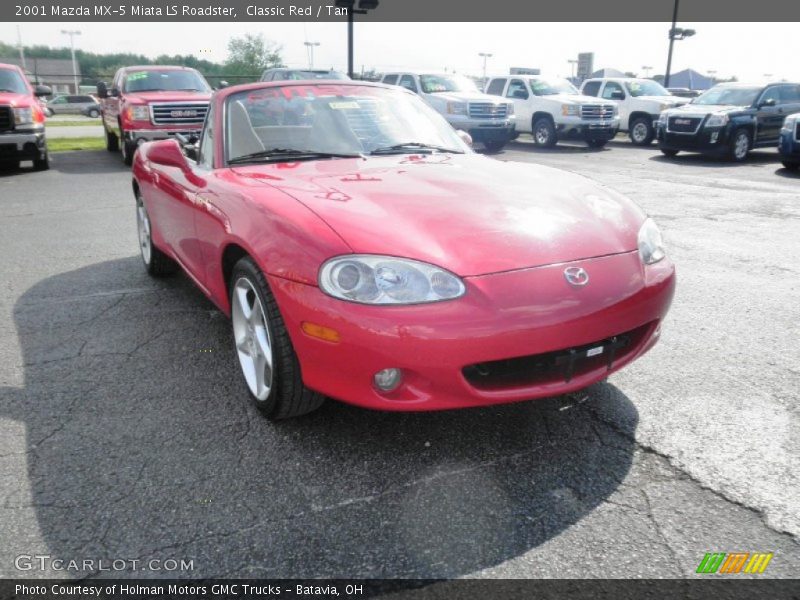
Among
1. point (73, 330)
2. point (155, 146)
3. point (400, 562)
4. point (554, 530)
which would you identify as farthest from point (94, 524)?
point (155, 146)

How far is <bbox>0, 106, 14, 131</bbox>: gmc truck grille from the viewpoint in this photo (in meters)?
11.2

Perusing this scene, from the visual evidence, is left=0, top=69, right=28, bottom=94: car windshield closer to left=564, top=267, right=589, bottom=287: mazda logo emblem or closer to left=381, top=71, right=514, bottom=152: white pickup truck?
left=381, top=71, right=514, bottom=152: white pickup truck

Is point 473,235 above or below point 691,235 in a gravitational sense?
above

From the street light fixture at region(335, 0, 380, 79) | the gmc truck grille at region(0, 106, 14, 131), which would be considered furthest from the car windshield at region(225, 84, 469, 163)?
the street light fixture at region(335, 0, 380, 79)

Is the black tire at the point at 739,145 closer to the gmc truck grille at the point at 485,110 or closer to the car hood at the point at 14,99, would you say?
the gmc truck grille at the point at 485,110

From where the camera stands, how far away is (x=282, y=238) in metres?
2.65

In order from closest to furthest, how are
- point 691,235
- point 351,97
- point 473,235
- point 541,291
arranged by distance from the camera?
point 541,291
point 473,235
point 351,97
point 691,235

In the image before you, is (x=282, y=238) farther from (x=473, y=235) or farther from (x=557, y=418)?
(x=557, y=418)

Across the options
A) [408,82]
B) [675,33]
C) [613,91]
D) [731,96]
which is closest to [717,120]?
[731,96]

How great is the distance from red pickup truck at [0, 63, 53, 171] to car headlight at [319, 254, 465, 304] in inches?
440

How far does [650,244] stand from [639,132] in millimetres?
17864

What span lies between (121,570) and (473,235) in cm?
167

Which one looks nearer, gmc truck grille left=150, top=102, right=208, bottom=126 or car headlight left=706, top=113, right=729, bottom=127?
gmc truck grille left=150, top=102, right=208, bottom=126

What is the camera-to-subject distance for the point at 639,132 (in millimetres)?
19234
